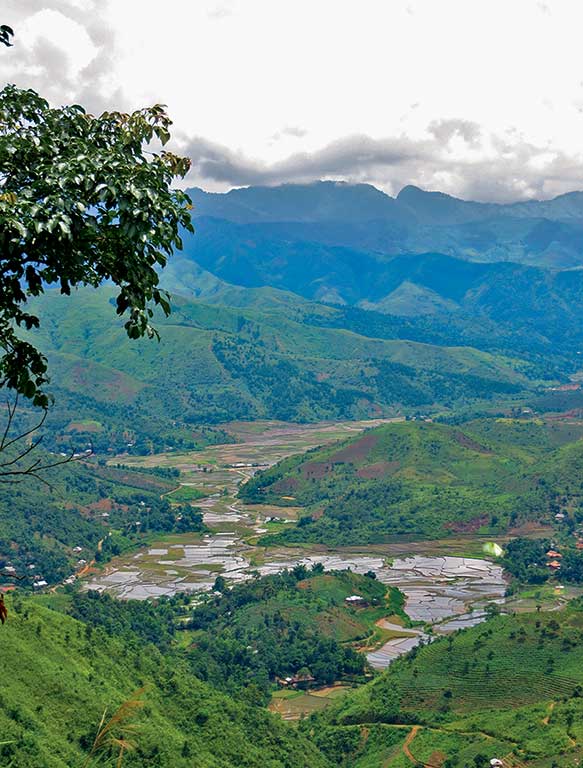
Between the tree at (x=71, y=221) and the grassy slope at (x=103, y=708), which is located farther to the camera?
the grassy slope at (x=103, y=708)

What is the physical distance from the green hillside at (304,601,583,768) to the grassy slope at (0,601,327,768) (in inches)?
228

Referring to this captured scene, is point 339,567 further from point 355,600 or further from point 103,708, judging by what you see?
point 103,708

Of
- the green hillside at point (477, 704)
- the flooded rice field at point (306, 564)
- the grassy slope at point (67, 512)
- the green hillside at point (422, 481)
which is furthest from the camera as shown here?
the green hillside at point (422, 481)

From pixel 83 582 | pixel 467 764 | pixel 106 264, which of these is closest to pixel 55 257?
pixel 106 264

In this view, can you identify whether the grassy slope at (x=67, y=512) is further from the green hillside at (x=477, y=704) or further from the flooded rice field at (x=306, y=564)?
the green hillside at (x=477, y=704)

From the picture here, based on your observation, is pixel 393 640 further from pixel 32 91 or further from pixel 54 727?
pixel 32 91

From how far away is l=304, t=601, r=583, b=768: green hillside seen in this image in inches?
2254

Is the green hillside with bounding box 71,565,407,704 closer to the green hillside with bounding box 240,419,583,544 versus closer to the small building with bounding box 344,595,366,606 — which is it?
the small building with bounding box 344,595,366,606

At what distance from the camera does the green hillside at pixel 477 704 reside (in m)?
57.2

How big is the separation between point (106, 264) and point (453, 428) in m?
176

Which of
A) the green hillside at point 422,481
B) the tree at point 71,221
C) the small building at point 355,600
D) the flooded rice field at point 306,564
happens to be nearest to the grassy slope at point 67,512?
the flooded rice field at point 306,564

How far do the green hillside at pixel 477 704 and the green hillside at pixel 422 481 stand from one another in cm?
6531

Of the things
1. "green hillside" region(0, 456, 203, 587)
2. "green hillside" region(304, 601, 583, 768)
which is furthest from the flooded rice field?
"green hillside" region(304, 601, 583, 768)

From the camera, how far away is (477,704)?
66.9 meters
